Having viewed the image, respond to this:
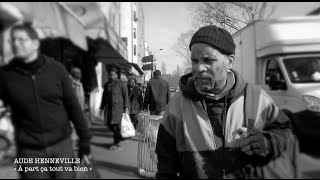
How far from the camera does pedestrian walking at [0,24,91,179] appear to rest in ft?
3.77

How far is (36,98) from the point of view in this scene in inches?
45.8

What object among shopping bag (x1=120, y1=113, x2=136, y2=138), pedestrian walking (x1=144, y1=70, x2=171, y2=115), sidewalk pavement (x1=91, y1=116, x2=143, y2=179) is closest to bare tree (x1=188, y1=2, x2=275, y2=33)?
shopping bag (x1=120, y1=113, x2=136, y2=138)

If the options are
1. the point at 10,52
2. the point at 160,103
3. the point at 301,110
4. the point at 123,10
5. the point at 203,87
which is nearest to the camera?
the point at 10,52

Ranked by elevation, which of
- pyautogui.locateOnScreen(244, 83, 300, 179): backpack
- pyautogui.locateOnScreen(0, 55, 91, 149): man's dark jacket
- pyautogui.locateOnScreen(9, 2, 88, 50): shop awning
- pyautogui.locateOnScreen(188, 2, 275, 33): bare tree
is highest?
pyautogui.locateOnScreen(188, 2, 275, 33): bare tree

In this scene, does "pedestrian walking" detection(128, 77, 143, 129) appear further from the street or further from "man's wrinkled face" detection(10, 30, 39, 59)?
"man's wrinkled face" detection(10, 30, 39, 59)

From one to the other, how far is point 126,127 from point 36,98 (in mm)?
520

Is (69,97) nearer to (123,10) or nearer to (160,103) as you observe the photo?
(123,10)

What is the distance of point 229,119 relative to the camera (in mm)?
1733

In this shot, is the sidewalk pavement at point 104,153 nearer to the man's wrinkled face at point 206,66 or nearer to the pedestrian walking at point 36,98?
the pedestrian walking at point 36,98

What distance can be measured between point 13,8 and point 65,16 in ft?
0.65

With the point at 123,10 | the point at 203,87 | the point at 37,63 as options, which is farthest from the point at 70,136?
the point at 203,87

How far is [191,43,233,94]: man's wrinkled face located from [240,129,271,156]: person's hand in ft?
1.19

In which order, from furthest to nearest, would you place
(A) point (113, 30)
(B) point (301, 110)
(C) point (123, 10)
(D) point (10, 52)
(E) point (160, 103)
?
(E) point (160, 103), (B) point (301, 110), (C) point (123, 10), (A) point (113, 30), (D) point (10, 52)

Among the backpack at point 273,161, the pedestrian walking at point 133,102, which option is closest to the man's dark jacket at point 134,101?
the pedestrian walking at point 133,102
